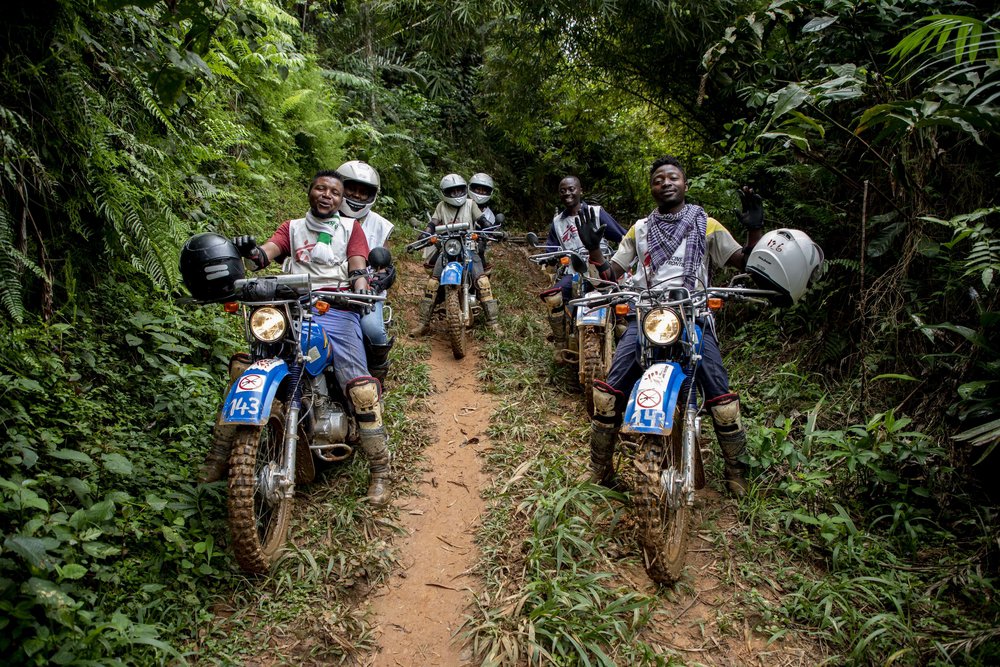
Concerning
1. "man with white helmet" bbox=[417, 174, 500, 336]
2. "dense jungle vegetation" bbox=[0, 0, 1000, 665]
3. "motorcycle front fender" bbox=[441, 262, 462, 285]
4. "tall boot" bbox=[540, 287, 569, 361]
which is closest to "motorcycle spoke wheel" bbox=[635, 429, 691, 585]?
"dense jungle vegetation" bbox=[0, 0, 1000, 665]

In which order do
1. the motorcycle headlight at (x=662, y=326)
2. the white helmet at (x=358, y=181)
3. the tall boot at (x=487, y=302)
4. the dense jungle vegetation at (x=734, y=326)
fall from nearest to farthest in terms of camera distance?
1. the dense jungle vegetation at (x=734, y=326)
2. the motorcycle headlight at (x=662, y=326)
3. the white helmet at (x=358, y=181)
4. the tall boot at (x=487, y=302)

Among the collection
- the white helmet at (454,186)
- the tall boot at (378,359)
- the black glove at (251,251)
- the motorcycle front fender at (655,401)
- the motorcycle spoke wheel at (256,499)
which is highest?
the white helmet at (454,186)

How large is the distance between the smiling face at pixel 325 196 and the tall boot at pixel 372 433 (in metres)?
1.40

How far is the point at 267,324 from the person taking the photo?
3551 mm

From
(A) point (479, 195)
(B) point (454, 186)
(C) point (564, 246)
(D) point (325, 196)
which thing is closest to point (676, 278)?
(D) point (325, 196)

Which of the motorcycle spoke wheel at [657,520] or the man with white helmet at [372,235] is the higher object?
the man with white helmet at [372,235]

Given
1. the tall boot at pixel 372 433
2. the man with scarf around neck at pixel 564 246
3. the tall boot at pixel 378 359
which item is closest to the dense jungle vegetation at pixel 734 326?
the tall boot at pixel 372 433

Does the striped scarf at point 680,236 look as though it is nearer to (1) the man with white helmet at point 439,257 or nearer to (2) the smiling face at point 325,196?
(2) the smiling face at point 325,196

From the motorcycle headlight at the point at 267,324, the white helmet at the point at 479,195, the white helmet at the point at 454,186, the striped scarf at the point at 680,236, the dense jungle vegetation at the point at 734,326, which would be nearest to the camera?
the dense jungle vegetation at the point at 734,326

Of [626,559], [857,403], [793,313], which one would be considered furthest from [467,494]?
[793,313]

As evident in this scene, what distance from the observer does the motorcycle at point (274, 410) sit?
3.17m

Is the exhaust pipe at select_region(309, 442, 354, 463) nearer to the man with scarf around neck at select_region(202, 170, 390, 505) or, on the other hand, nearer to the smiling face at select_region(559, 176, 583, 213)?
the man with scarf around neck at select_region(202, 170, 390, 505)

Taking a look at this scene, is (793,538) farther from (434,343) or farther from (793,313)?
(434,343)

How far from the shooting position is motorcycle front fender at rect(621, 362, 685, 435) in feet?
10.4
